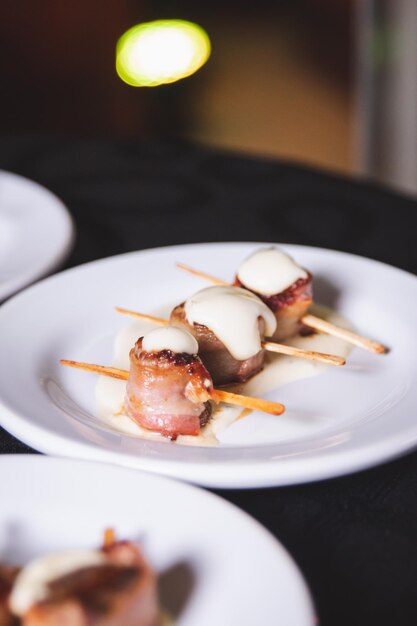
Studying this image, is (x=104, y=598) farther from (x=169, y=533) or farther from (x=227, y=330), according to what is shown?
(x=227, y=330)

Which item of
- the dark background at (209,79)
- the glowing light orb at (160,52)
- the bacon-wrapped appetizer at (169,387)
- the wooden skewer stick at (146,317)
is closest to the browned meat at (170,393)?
the bacon-wrapped appetizer at (169,387)

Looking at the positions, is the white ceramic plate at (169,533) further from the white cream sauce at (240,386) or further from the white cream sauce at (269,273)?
the white cream sauce at (269,273)

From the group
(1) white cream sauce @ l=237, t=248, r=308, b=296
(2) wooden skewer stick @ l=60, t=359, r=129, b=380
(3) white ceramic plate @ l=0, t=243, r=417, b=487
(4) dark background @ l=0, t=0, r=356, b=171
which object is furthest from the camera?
(4) dark background @ l=0, t=0, r=356, b=171

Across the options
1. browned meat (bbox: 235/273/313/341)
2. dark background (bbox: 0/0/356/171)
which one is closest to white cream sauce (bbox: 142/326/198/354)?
browned meat (bbox: 235/273/313/341)

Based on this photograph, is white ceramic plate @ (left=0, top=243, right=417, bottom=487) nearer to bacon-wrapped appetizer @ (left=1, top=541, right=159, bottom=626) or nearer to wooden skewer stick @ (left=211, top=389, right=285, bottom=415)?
wooden skewer stick @ (left=211, top=389, right=285, bottom=415)

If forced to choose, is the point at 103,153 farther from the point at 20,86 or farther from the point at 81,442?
the point at 20,86
